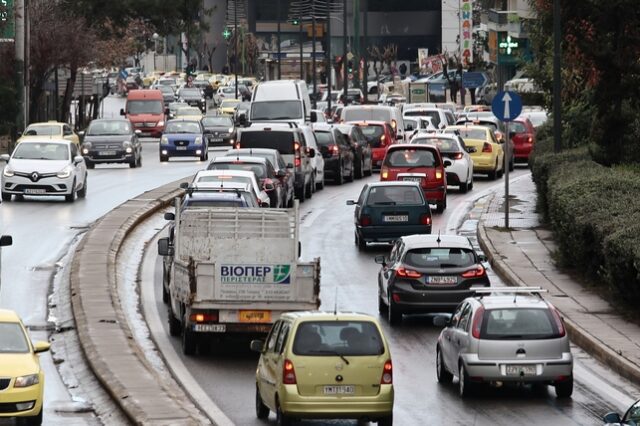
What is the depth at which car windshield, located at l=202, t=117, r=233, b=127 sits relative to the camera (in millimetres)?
76438

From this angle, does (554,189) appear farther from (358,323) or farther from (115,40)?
(115,40)

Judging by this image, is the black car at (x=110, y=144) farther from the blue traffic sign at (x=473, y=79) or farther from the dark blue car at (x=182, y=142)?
the blue traffic sign at (x=473, y=79)

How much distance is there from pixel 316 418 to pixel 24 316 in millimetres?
11603

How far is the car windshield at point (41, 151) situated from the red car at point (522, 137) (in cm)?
1961

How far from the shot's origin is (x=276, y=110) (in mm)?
61906

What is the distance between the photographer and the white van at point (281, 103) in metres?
61.5

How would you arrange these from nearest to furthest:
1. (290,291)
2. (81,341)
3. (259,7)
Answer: (290,291) → (81,341) → (259,7)

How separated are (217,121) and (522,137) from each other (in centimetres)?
1906

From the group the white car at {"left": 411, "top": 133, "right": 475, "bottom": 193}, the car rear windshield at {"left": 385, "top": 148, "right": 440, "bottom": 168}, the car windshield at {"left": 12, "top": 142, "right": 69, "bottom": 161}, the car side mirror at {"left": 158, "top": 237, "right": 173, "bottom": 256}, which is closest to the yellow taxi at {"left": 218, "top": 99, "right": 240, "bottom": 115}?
the white car at {"left": 411, "top": 133, "right": 475, "bottom": 193}

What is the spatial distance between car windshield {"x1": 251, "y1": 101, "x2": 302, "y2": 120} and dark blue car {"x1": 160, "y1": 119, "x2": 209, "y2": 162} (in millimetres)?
3685

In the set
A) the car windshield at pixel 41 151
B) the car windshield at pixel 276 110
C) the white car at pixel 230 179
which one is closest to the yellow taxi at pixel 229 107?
the car windshield at pixel 276 110

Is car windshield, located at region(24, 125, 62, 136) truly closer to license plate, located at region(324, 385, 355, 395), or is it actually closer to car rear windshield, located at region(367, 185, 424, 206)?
car rear windshield, located at region(367, 185, 424, 206)

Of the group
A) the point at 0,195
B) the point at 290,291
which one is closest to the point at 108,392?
the point at 290,291

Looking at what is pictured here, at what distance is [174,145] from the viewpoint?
2539 inches
